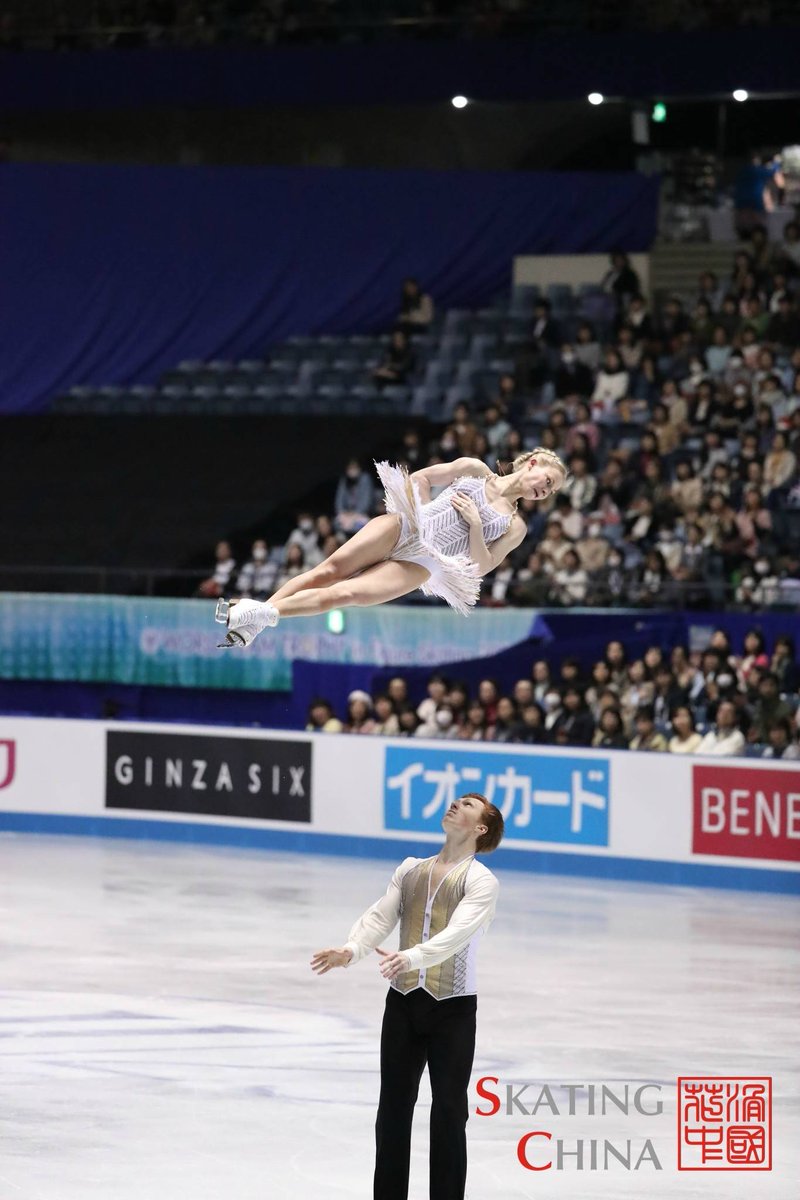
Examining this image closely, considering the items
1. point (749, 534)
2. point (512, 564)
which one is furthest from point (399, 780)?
point (749, 534)

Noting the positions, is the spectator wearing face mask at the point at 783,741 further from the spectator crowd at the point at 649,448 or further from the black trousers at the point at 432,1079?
the black trousers at the point at 432,1079

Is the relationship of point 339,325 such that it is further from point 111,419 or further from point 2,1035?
point 2,1035

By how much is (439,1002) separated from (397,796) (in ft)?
36.8

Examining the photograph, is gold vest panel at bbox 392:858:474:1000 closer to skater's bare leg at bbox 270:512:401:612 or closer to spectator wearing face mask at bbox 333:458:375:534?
skater's bare leg at bbox 270:512:401:612

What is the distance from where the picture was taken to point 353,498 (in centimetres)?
2052

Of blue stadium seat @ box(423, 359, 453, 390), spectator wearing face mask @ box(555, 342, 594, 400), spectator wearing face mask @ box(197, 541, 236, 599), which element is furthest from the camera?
blue stadium seat @ box(423, 359, 453, 390)

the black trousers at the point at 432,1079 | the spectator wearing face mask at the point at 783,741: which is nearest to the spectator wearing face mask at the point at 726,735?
the spectator wearing face mask at the point at 783,741

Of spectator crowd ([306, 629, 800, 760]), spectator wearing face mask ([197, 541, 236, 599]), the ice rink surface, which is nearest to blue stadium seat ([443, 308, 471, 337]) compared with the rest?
spectator wearing face mask ([197, 541, 236, 599])

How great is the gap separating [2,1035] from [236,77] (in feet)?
53.6

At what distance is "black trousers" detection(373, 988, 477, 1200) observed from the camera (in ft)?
22.4

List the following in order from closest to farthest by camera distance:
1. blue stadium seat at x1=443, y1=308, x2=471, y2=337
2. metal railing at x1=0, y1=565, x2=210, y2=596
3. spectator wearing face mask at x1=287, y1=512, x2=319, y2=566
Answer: metal railing at x1=0, y1=565, x2=210, y2=596, spectator wearing face mask at x1=287, y1=512, x2=319, y2=566, blue stadium seat at x1=443, y1=308, x2=471, y2=337

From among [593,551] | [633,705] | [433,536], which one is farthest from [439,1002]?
[593,551]

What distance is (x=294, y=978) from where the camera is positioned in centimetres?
1280

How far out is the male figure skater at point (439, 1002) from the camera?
683 centimetres
